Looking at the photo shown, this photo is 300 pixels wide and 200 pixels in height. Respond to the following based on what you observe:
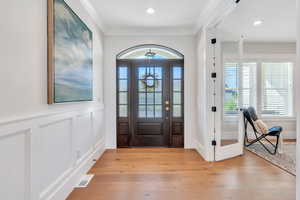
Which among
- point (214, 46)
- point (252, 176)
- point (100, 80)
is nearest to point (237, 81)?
point (214, 46)

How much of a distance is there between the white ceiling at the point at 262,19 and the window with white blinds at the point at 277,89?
35.1 inches

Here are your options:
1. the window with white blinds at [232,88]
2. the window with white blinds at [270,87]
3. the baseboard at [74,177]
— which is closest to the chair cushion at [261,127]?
the window with white blinds at [232,88]

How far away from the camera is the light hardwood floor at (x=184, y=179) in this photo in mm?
2322

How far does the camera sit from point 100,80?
397 cm

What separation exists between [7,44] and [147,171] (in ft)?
8.25

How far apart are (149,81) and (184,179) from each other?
2415 millimetres

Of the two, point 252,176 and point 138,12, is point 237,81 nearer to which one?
point 252,176

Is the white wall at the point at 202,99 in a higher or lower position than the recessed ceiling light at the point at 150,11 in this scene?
lower

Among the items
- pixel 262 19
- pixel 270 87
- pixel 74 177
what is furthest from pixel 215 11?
pixel 270 87

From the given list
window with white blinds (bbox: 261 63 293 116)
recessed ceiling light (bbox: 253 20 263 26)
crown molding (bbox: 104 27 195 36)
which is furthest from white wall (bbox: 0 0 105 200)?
window with white blinds (bbox: 261 63 293 116)

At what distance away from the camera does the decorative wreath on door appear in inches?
177

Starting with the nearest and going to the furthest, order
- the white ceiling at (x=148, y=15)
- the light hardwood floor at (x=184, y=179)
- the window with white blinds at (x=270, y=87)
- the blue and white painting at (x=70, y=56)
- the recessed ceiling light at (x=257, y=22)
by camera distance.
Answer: the blue and white painting at (x=70, y=56)
the light hardwood floor at (x=184, y=179)
the white ceiling at (x=148, y=15)
the recessed ceiling light at (x=257, y=22)
the window with white blinds at (x=270, y=87)

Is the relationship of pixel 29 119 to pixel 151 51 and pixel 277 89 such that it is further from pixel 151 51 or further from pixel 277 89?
pixel 277 89

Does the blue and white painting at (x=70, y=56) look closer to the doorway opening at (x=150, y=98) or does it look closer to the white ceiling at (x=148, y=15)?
the white ceiling at (x=148, y=15)
